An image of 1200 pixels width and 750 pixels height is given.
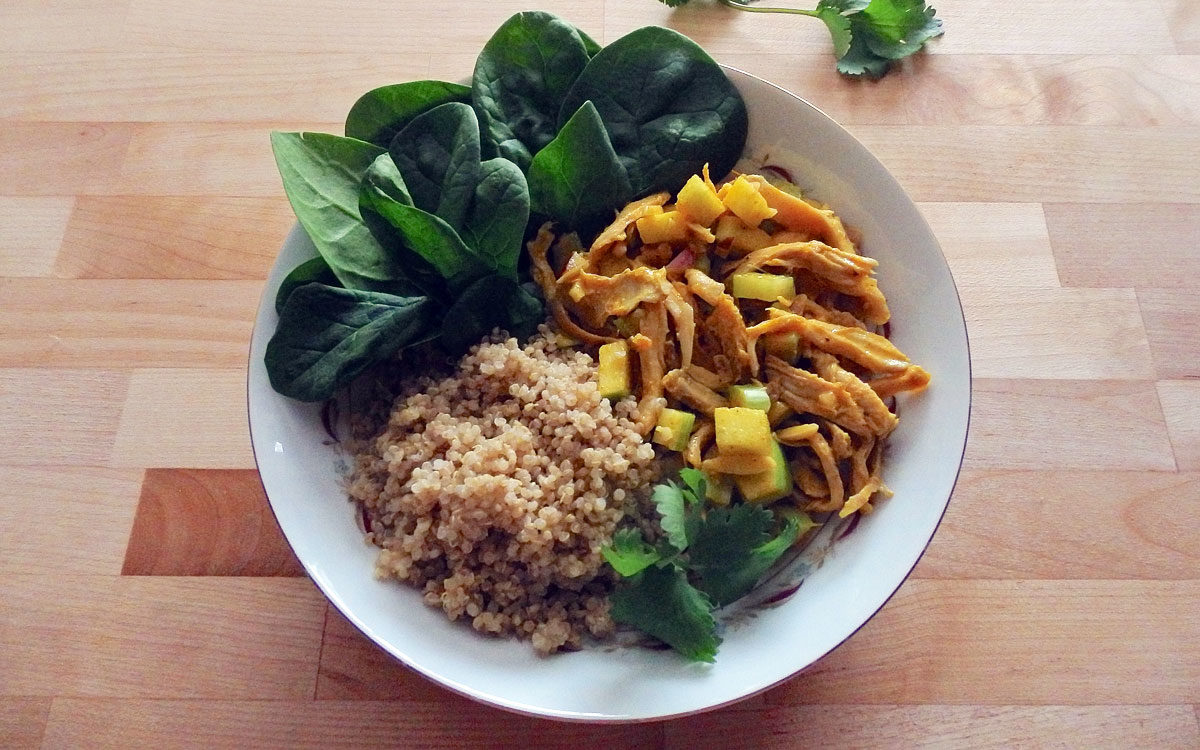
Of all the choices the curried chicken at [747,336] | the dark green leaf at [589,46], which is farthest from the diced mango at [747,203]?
the dark green leaf at [589,46]

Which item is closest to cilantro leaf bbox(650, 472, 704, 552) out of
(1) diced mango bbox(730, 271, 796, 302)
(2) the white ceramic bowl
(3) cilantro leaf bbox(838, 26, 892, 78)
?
(2) the white ceramic bowl

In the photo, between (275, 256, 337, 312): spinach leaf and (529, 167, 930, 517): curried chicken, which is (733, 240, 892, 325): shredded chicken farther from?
(275, 256, 337, 312): spinach leaf

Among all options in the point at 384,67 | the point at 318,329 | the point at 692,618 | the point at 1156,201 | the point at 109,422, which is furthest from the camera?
the point at 384,67

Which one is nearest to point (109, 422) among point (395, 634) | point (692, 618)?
point (395, 634)

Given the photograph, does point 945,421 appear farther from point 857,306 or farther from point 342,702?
point 342,702

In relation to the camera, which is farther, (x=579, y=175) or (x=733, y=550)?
(x=579, y=175)

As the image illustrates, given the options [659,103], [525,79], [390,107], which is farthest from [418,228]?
[659,103]

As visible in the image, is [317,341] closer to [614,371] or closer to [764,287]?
[614,371]

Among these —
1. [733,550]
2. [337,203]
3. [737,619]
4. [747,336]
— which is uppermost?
[337,203]
